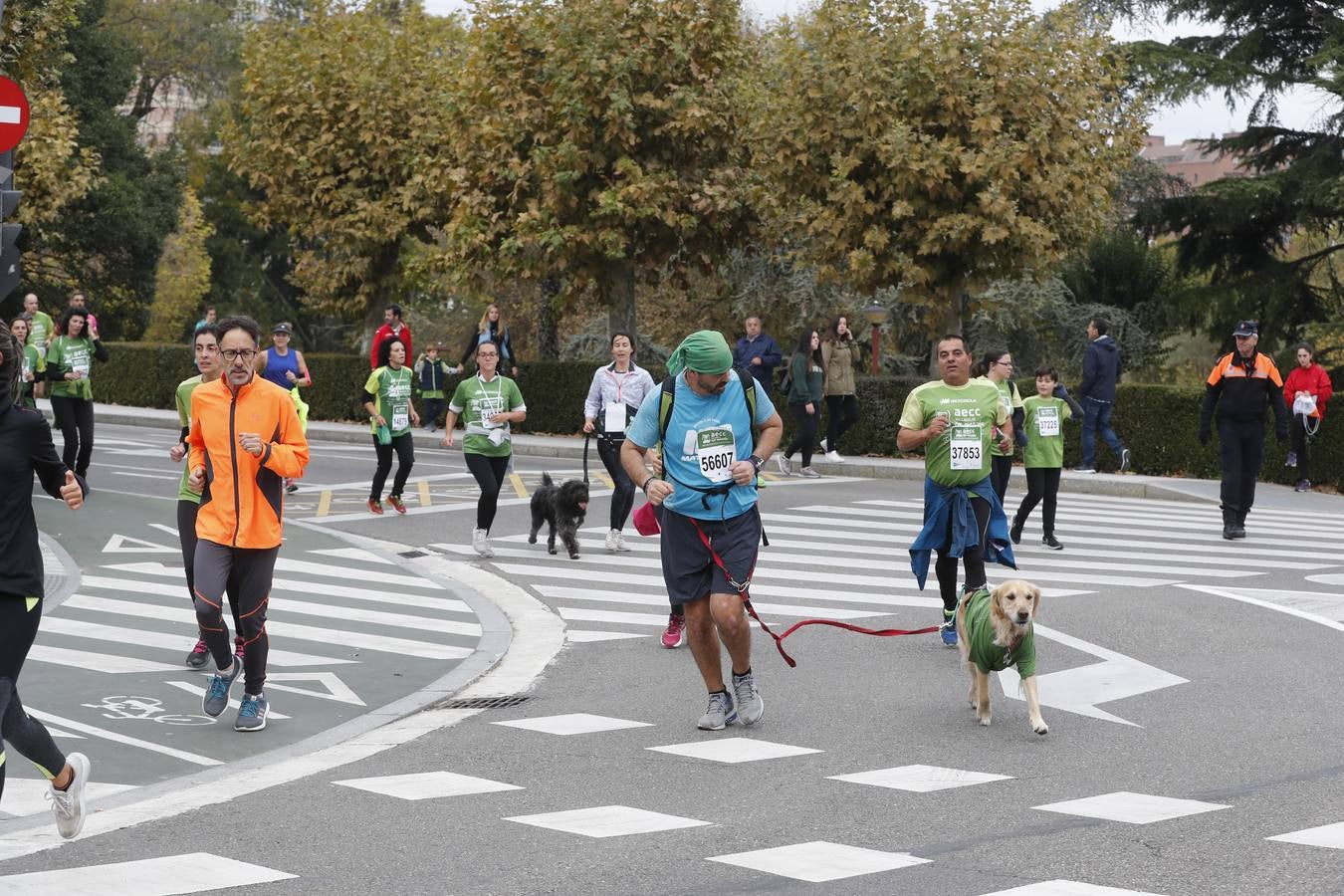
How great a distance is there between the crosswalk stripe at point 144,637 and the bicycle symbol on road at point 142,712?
4.31ft

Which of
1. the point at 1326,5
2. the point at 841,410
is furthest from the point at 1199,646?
the point at 1326,5

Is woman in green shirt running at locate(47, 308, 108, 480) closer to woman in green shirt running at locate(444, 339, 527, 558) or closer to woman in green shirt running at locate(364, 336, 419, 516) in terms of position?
woman in green shirt running at locate(364, 336, 419, 516)

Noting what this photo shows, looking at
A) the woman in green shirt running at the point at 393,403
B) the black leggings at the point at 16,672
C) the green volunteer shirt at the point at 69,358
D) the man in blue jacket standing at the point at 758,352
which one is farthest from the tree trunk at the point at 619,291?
the black leggings at the point at 16,672

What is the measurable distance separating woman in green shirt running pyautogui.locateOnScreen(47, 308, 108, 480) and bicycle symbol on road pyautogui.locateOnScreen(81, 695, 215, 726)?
10.1m

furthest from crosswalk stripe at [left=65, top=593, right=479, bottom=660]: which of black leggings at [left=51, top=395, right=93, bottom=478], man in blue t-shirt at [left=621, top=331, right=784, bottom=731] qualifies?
black leggings at [left=51, top=395, right=93, bottom=478]

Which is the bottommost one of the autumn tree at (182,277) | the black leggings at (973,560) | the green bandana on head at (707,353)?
the black leggings at (973,560)

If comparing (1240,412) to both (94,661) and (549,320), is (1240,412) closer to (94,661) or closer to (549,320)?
(94,661)

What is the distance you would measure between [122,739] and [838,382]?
17.7 meters

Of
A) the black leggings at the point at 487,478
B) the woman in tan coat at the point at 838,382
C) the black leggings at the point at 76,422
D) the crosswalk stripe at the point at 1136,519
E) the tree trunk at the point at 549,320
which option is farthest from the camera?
the tree trunk at the point at 549,320

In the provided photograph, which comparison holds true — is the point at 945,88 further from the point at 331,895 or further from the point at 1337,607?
the point at 331,895

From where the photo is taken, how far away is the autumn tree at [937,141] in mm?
27328

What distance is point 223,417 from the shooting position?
8.25m

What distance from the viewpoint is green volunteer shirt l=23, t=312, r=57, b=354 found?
65.7ft

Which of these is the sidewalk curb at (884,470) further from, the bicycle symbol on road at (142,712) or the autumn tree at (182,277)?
the autumn tree at (182,277)
